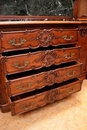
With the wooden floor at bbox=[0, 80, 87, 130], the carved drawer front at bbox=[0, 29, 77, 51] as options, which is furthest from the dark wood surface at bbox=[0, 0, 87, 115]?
the wooden floor at bbox=[0, 80, 87, 130]

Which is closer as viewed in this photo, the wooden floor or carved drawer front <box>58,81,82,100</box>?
the wooden floor

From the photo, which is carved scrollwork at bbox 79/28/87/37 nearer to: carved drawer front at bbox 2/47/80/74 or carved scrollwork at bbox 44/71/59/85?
carved drawer front at bbox 2/47/80/74

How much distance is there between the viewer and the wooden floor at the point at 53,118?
42.1 inches

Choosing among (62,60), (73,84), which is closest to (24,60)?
(62,60)

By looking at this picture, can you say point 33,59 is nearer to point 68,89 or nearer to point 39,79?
point 39,79

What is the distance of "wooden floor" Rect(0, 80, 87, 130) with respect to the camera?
3.51 ft

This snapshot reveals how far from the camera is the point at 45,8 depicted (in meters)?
1.42

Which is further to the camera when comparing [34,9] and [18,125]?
[34,9]

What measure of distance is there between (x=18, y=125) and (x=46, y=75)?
55cm

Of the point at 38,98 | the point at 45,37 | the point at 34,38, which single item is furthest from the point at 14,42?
the point at 38,98

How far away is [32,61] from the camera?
977mm

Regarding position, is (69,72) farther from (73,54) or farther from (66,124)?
(66,124)

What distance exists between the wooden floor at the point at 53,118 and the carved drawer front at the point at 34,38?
73cm

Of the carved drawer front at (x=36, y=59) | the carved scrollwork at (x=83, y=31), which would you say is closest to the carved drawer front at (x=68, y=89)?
the carved drawer front at (x=36, y=59)
